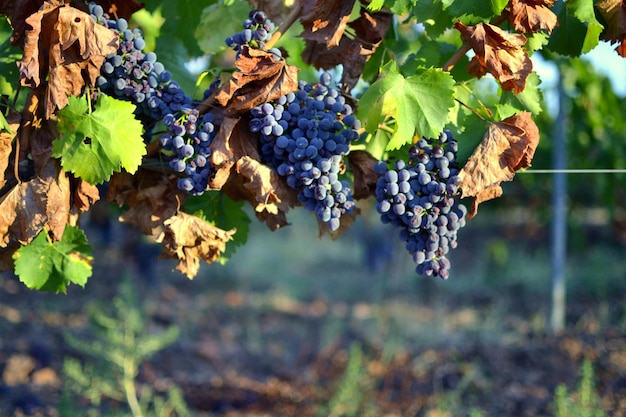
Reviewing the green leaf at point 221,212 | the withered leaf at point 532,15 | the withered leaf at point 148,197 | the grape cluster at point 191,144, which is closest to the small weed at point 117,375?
the green leaf at point 221,212

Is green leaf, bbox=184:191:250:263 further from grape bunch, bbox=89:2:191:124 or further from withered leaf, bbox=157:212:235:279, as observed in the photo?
grape bunch, bbox=89:2:191:124

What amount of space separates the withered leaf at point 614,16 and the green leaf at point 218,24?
1.05 meters

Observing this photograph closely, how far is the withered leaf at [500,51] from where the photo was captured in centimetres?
142

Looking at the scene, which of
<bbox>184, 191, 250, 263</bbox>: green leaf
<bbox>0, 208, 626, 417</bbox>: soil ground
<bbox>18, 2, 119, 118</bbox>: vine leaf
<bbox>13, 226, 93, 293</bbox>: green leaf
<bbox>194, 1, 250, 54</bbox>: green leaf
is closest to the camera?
<bbox>18, 2, 119, 118</bbox>: vine leaf

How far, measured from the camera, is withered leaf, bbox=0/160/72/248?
1.45 metres

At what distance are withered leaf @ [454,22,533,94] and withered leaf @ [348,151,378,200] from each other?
0.38 m

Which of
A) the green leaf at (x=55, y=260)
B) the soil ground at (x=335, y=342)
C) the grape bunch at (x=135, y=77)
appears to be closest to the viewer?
the grape bunch at (x=135, y=77)

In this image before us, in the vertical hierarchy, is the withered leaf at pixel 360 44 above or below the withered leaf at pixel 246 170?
above

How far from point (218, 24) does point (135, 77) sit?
2.00 ft

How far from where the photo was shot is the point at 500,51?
4.72ft

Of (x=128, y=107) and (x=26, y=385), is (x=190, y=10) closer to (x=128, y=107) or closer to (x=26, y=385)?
(x=128, y=107)

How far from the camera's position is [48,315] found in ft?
21.0

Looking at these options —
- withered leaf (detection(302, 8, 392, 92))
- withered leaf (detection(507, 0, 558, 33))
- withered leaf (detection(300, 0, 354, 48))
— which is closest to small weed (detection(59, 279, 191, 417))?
withered leaf (detection(302, 8, 392, 92))

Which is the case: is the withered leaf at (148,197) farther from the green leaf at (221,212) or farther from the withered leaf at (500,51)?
the withered leaf at (500,51)
